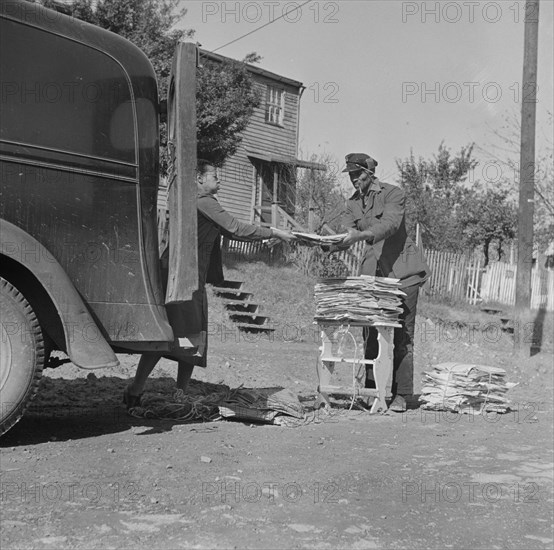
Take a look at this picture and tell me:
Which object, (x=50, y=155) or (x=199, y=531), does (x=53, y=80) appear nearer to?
(x=50, y=155)

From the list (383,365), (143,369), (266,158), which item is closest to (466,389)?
(383,365)

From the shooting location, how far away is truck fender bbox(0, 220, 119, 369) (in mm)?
4750

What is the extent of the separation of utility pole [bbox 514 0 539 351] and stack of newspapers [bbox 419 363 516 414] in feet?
25.3

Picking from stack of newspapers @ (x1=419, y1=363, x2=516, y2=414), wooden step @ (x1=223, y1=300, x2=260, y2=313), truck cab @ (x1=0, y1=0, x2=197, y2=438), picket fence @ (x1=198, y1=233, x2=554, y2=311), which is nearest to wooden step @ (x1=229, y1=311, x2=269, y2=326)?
wooden step @ (x1=223, y1=300, x2=260, y2=313)

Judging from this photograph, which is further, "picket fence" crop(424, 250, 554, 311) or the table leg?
"picket fence" crop(424, 250, 554, 311)

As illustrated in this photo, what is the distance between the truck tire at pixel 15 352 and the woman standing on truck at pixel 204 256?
56.7 inches

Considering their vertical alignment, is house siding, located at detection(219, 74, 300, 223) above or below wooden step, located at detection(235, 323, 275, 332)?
above

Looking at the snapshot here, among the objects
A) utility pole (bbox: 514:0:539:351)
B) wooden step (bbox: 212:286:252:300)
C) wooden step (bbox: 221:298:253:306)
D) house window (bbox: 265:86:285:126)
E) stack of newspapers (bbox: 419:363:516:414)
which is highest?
house window (bbox: 265:86:285:126)

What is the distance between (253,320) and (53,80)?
11.4 m

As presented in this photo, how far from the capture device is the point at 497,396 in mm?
7781

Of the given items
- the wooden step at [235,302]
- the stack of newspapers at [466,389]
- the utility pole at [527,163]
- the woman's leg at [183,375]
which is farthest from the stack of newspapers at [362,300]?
the wooden step at [235,302]

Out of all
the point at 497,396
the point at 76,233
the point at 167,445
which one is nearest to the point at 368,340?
the point at 497,396

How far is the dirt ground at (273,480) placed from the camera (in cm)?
365

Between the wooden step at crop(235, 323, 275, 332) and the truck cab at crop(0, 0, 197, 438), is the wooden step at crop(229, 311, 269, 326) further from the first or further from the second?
the truck cab at crop(0, 0, 197, 438)
